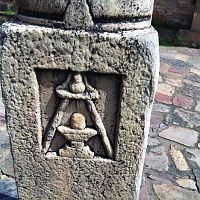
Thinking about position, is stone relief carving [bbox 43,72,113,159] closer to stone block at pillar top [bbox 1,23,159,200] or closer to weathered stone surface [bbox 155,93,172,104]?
stone block at pillar top [bbox 1,23,159,200]

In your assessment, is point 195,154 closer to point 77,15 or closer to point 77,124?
point 77,124

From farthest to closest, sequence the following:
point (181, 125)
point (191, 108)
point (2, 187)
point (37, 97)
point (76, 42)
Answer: point (191, 108)
point (181, 125)
point (2, 187)
point (37, 97)
point (76, 42)

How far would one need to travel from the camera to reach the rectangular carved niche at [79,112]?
1296mm

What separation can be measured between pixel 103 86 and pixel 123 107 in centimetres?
11

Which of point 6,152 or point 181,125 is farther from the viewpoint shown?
point 181,125

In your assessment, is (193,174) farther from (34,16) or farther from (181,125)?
(34,16)

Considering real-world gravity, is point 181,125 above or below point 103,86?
below

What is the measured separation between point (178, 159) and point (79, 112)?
4.78ft

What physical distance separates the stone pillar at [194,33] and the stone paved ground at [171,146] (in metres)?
1.65

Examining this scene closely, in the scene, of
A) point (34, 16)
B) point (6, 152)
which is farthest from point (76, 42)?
point (6, 152)

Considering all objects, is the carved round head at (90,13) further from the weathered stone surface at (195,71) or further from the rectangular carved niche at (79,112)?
the weathered stone surface at (195,71)

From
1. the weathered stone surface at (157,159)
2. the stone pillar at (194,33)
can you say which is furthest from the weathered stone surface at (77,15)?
the stone pillar at (194,33)

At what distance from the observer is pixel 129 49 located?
1223mm

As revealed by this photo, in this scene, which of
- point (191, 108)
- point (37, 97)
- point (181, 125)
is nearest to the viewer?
point (37, 97)
